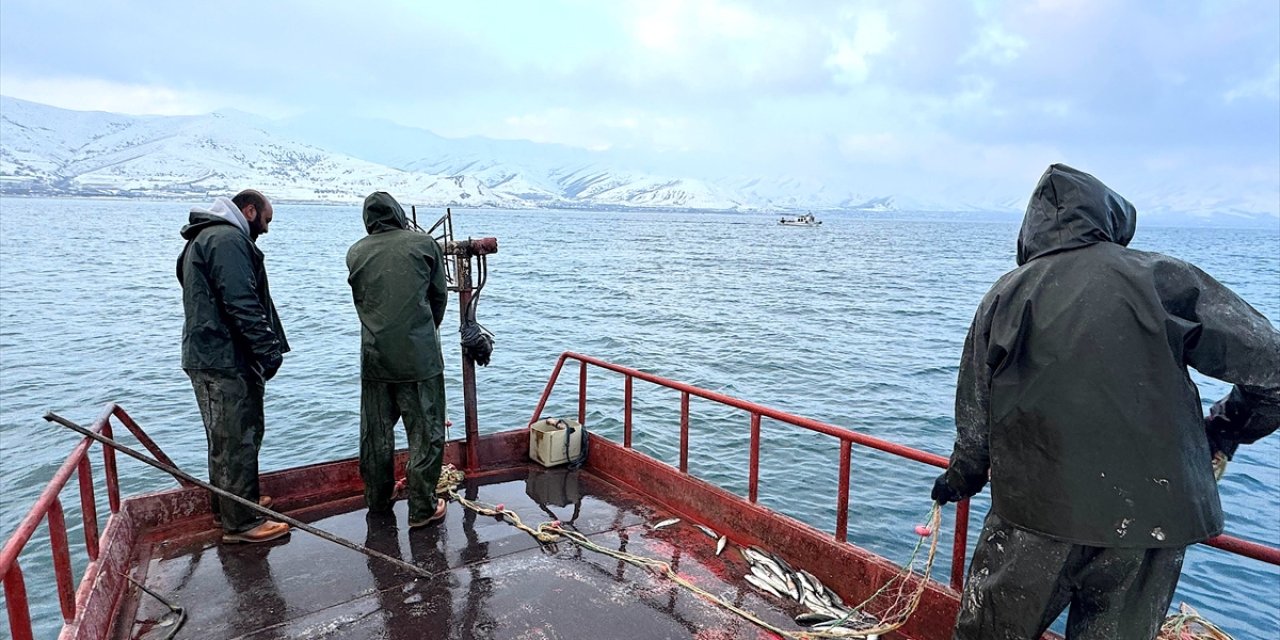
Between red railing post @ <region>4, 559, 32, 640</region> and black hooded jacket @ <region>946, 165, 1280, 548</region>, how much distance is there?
11.8 feet

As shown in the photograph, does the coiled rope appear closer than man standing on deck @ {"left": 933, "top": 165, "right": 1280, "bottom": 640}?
No

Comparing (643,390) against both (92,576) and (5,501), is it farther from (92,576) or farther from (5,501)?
(92,576)

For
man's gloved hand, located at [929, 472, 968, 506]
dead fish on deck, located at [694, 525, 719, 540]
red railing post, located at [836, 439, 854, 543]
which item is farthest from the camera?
dead fish on deck, located at [694, 525, 719, 540]

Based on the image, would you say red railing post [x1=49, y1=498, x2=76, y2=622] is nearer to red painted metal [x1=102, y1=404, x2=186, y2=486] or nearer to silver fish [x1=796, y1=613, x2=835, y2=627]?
red painted metal [x1=102, y1=404, x2=186, y2=486]

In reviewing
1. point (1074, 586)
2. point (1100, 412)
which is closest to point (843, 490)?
point (1074, 586)

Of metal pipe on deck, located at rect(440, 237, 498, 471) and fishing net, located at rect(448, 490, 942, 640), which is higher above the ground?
metal pipe on deck, located at rect(440, 237, 498, 471)

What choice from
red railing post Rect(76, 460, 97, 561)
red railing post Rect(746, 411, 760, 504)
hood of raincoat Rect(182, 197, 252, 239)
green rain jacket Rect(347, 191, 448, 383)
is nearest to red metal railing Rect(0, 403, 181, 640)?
red railing post Rect(76, 460, 97, 561)

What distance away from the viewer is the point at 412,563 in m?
4.58

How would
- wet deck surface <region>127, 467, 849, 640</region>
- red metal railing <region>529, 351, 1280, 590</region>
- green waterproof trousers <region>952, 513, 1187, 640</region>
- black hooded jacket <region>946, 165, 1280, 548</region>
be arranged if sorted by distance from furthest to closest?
wet deck surface <region>127, 467, 849, 640</region>
red metal railing <region>529, 351, 1280, 590</region>
green waterproof trousers <region>952, 513, 1187, 640</region>
black hooded jacket <region>946, 165, 1280, 548</region>

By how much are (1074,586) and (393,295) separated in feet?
13.1

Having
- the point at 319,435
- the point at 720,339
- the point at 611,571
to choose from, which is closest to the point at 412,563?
the point at 611,571

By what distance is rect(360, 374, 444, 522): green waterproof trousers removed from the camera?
4945 millimetres

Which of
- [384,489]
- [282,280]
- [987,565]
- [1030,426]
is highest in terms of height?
[1030,426]

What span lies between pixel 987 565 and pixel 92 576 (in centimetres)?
437
